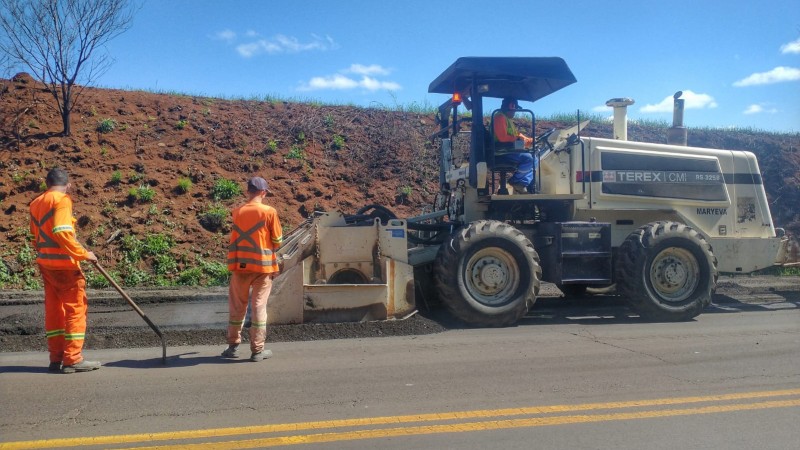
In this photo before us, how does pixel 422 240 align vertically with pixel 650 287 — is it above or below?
above

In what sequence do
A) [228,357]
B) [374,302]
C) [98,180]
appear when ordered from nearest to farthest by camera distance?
[228,357]
[374,302]
[98,180]

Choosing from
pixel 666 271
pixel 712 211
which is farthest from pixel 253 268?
pixel 712 211

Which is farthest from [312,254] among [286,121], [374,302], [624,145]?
[286,121]

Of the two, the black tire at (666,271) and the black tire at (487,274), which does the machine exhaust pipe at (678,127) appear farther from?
the black tire at (487,274)

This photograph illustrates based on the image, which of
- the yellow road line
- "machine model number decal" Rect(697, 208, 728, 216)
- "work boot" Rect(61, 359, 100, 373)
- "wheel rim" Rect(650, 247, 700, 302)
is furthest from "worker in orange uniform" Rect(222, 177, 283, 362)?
"machine model number decal" Rect(697, 208, 728, 216)

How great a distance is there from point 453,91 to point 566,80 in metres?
1.53

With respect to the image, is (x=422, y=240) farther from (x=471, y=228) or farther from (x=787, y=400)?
(x=787, y=400)

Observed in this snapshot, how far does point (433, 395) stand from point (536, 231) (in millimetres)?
4130

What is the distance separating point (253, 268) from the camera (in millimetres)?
6023

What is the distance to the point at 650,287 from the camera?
8133 mm

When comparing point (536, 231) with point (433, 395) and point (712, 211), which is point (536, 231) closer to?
point (712, 211)

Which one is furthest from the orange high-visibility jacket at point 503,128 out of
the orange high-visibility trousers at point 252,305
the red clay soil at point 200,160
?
the red clay soil at point 200,160

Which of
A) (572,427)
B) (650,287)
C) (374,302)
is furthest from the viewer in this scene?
(650,287)

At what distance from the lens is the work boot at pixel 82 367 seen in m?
5.53
